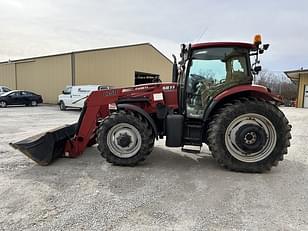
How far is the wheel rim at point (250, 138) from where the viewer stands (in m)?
4.72

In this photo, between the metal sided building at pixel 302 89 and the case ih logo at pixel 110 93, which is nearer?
the case ih logo at pixel 110 93

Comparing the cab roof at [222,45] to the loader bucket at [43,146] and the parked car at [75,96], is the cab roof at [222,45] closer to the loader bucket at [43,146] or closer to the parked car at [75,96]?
the loader bucket at [43,146]

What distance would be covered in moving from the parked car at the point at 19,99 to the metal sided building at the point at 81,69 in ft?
6.66

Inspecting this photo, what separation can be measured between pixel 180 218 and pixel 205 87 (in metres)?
2.61

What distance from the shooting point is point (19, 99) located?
22.1 m

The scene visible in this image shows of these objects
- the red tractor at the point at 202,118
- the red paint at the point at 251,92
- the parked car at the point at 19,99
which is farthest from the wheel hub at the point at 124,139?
the parked car at the point at 19,99

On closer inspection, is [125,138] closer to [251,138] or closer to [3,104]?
[251,138]

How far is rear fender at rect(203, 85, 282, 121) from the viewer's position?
4738 millimetres

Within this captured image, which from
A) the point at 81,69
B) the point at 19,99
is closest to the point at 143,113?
the point at 81,69

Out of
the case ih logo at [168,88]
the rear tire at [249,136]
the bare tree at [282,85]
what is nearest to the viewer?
the rear tire at [249,136]


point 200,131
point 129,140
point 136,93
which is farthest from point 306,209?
point 136,93

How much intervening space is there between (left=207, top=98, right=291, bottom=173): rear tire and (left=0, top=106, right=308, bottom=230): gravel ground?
0.22 metres

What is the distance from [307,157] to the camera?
600 cm

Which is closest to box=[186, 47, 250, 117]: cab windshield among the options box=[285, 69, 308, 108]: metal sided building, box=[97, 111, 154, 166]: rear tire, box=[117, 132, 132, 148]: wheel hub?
box=[97, 111, 154, 166]: rear tire
